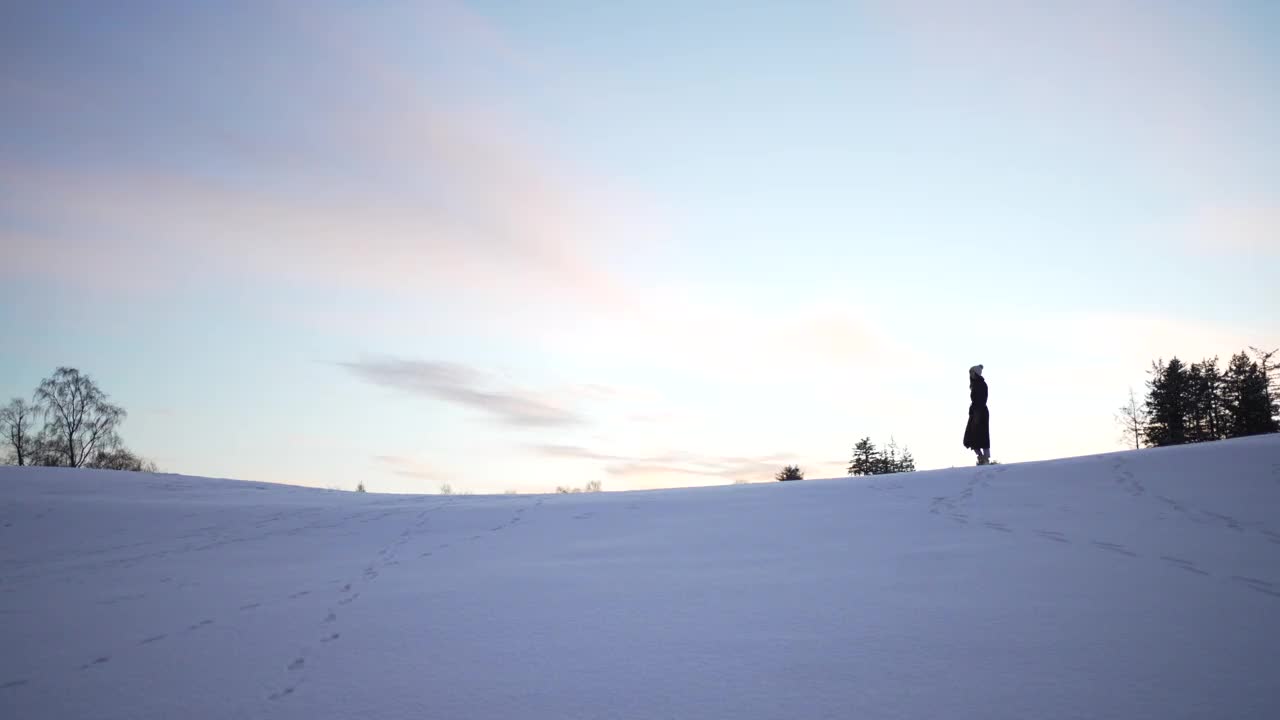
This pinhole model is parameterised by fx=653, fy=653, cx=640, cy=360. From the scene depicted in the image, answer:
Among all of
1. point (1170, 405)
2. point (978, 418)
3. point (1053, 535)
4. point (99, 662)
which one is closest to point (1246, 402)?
point (1170, 405)

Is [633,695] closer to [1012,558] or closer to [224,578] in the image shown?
[1012,558]

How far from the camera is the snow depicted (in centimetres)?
216

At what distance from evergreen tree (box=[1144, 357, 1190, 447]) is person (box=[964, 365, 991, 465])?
3443cm

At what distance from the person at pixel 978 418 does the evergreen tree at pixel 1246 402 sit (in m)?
31.0

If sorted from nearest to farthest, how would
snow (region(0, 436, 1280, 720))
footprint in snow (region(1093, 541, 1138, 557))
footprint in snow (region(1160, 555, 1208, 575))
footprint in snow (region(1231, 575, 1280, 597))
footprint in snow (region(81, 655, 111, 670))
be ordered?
snow (region(0, 436, 1280, 720)) < footprint in snow (region(81, 655, 111, 670)) < footprint in snow (region(1231, 575, 1280, 597)) < footprint in snow (region(1160, 555, 1208, 575)) < footprint in snow (region(1093, 541, 1138, 557))

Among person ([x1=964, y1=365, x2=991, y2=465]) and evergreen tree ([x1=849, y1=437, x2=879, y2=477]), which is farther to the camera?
evergreen tree ([x1=849, y1=437, x2=879, y2=477])

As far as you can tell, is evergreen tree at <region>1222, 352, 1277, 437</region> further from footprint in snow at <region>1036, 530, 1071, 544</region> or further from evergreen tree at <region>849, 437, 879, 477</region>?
footprint in snow at <region>1036, 530, 1071, 544</region>

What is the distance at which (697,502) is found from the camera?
642 centimetres

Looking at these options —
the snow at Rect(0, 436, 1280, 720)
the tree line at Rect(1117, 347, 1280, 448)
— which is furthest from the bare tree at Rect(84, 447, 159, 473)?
the tree line at Rect(1117, 347, 1280, 448)

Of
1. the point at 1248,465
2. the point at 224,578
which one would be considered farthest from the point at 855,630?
the point at 1248,465

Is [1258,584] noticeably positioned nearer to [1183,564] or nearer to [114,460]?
[1183,564]

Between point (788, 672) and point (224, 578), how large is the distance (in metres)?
3.33

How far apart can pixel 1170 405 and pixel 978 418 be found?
36.0 metres

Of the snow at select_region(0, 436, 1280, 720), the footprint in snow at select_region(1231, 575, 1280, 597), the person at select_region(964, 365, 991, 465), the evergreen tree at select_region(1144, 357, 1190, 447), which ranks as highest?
the evergreen tree at select_region(1144, 357, 1190, 447)
